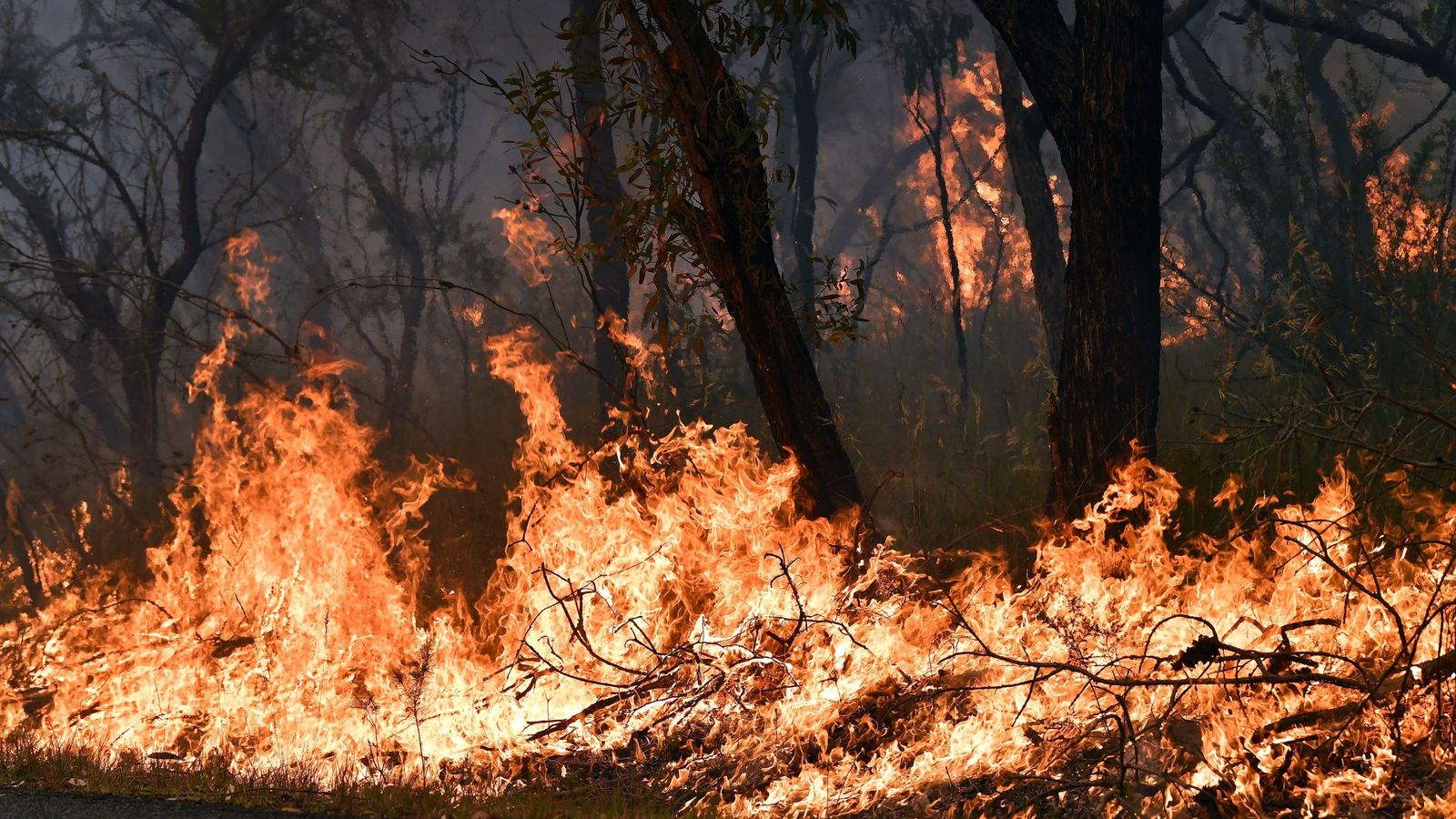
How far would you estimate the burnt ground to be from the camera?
4.47 meters

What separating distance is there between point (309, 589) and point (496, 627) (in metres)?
0.98

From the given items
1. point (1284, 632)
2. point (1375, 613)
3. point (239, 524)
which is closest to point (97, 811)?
point (239, 524)

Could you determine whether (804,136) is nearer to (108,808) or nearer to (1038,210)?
(1038,210)

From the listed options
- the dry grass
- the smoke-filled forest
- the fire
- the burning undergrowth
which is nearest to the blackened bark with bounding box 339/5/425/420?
the smoke-filled forest

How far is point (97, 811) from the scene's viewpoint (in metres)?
4.59

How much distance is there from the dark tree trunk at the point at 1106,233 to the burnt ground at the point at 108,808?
3742 mm

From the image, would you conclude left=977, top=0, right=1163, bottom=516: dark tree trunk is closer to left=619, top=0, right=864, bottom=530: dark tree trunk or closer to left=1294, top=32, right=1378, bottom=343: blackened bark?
left=619, top=0, right=864, bottom=530: dark tree trunk

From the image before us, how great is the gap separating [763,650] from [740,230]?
80.8 inches

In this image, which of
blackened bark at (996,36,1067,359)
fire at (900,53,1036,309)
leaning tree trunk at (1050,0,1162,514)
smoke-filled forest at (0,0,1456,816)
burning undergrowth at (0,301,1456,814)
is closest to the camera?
burning undergrowth at (0,301,1456,814)

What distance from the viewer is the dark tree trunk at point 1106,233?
5801 millimetres

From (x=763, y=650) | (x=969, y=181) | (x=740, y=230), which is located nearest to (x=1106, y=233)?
(x=740, y=230)

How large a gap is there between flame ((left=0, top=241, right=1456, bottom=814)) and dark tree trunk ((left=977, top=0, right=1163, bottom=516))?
0.42m

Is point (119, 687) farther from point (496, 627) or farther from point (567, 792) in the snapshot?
point (567, 792)

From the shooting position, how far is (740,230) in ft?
20.0
